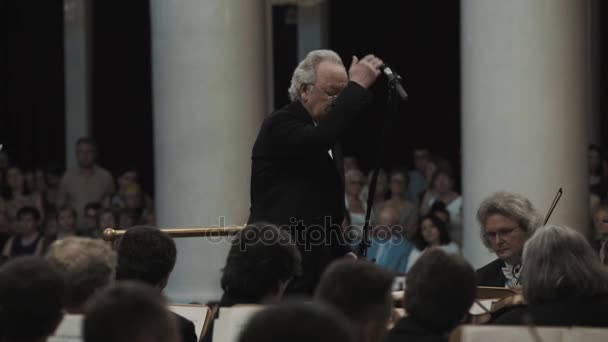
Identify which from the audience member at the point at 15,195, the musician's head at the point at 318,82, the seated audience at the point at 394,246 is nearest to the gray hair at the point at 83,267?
the musician's head at the point at 318,82

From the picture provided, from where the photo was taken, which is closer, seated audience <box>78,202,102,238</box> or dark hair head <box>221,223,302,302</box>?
dark hair head <box>221,223,302,302</box>

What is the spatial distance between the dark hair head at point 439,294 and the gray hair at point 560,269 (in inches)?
25.1

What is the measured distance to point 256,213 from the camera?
19.2ft

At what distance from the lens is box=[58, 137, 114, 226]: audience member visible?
1240 centimetres

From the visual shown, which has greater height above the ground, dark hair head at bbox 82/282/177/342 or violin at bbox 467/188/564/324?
dark hair head at bbox 82/282/177/342

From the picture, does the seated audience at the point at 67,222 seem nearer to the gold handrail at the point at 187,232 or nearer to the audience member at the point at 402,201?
the audience member at the point at 402,201

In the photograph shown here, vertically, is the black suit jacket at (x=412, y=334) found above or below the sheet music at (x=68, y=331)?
A: below

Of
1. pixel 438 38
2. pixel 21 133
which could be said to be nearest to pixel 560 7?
pixel 438 38

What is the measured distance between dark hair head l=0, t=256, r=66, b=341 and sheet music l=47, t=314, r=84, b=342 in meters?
0.15

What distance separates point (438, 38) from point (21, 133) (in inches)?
208

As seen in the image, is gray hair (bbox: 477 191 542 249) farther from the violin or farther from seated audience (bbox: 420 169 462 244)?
seated audience (bbox: 420 169 462 244)

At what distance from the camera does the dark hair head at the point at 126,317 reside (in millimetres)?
3070

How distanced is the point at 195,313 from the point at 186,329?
0.63ft

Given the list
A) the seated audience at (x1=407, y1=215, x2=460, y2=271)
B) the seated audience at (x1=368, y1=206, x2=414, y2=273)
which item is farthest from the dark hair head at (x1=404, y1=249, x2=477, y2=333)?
the seated audience at (x1=368, y1=206, x2=414, y2=273)
